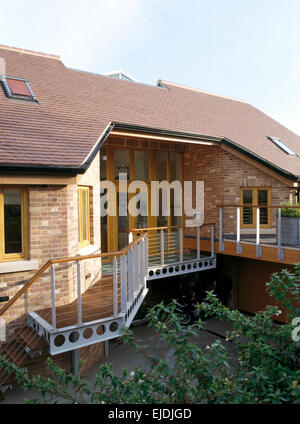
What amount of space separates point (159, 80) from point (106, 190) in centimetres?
774

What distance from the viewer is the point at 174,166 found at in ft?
40.5

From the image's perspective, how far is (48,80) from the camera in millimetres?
11461

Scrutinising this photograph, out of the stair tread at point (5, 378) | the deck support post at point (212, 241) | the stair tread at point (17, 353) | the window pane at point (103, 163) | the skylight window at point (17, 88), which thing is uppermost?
the skylight window at point (17, 88)

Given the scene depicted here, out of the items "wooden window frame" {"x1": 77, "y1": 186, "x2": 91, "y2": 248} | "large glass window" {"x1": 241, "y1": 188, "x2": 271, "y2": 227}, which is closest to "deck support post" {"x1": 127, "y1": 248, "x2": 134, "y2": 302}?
"wooden window frame" {"x1": 77, "y1": 186, "x2": 91, "y2": 248}

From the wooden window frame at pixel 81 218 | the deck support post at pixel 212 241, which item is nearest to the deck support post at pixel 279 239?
the deck support post at pixel 212 241

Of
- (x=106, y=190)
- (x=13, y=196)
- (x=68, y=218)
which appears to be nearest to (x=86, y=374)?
(x=68, y=218)

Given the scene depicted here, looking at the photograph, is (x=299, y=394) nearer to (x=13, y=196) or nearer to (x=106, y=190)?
(x=13, y=196)

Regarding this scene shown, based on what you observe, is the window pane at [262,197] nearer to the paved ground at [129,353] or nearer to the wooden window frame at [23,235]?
the paved ground at [129,353]

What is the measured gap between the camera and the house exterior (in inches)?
261

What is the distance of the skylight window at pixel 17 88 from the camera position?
923 cm

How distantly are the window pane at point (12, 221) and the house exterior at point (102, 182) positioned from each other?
20 mm

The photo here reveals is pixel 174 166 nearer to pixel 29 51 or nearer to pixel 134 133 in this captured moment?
pixel 134 133

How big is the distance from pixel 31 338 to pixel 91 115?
6.43 meters

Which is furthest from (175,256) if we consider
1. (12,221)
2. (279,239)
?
(12,221)
